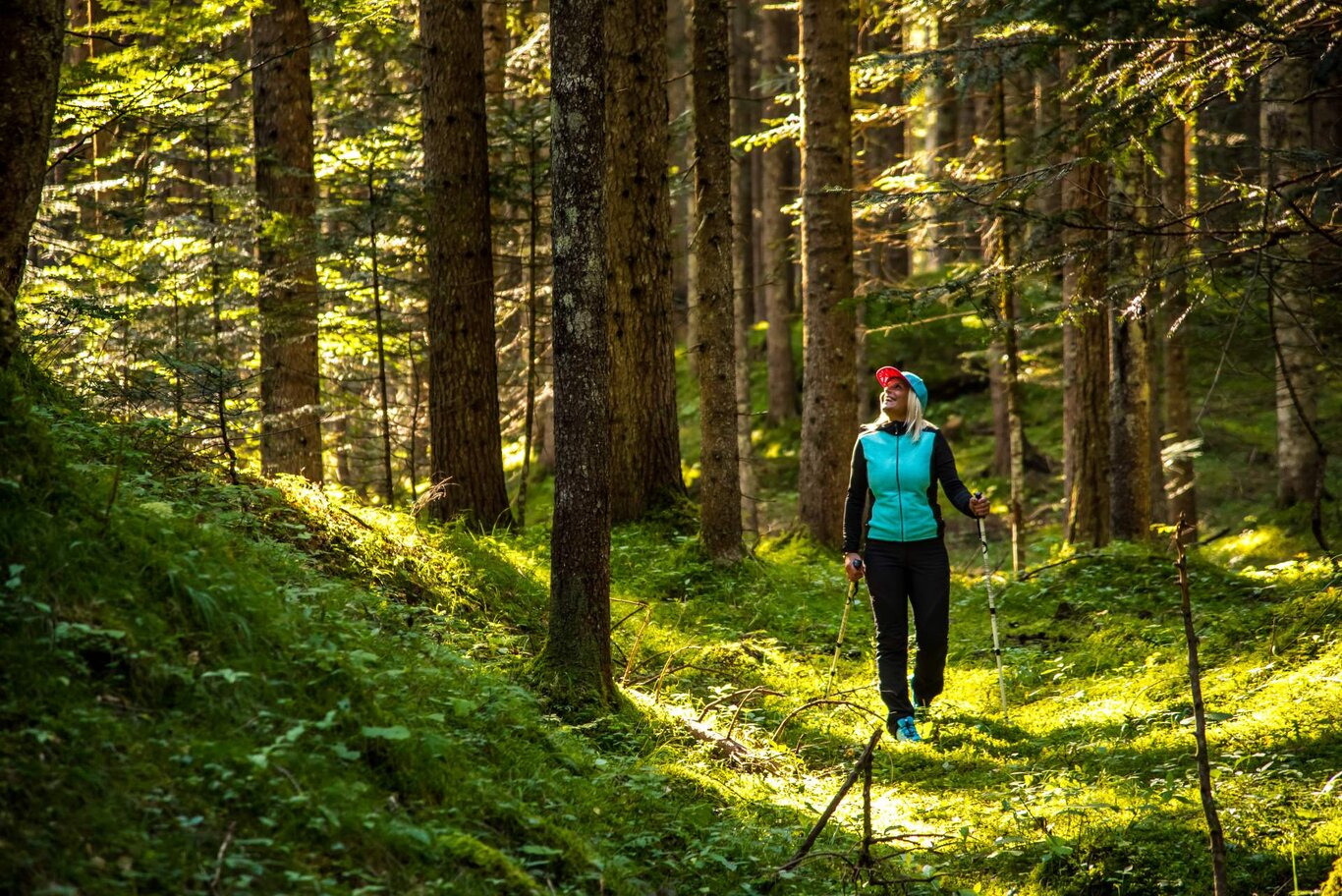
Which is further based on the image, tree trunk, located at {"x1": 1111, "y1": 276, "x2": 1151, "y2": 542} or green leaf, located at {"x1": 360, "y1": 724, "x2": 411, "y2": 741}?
A: tree trunk, located at {"x1": 1111, "y1": 276, "x2": 1151, "y2": 542}

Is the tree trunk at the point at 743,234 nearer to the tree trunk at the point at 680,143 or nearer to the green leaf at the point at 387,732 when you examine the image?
the tree trunk at the point at 680,143

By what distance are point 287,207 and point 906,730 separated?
950cm

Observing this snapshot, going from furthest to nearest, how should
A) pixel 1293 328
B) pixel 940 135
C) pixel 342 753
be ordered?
pixel 940 135 → pixel 1293 328 → pixel 342 753

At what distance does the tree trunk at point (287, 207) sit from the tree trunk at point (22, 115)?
22.6 feet

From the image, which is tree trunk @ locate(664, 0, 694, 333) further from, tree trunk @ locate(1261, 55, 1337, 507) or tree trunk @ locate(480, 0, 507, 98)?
tree trunk @ locate(1261, 55, 1337, 507)

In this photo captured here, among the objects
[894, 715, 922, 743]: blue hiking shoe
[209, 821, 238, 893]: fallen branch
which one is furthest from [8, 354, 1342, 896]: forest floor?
[894, 715, 922, 743]: blue hiking shoe

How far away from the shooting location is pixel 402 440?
18.0 m

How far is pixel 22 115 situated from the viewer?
184 inches

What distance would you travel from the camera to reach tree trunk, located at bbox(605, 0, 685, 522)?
35.2ft

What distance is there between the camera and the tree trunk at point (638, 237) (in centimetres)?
1072

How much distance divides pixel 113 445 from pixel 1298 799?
20.6 feet

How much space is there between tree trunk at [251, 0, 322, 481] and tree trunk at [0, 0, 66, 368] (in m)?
6.89

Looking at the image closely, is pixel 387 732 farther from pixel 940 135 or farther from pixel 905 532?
pixel 940 135

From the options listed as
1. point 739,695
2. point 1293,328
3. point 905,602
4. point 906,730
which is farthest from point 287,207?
point 1293,328
